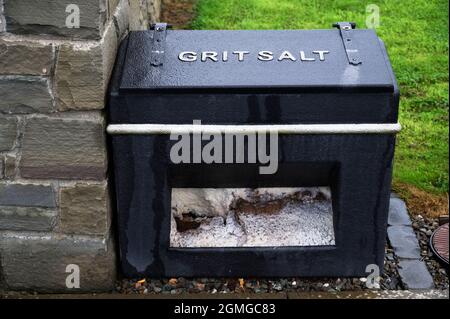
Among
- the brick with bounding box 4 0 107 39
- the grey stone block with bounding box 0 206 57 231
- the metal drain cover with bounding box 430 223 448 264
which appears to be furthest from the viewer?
the metal drain cover with bounding box 430 223 448 264

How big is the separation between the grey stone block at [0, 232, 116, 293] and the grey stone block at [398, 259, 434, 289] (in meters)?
1.48

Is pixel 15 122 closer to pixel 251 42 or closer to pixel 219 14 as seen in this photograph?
pixel 251 42

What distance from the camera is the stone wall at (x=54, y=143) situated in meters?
3.04

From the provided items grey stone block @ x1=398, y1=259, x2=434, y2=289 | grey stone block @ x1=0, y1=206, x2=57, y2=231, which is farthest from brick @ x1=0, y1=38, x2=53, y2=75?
grey stone block @ x1=398, y1=259, x2=434, y2=289

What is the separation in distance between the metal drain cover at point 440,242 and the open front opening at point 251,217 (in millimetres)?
642

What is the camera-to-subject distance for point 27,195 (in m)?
3.30

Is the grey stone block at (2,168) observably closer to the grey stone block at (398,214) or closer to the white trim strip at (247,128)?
the white trim strip at (247,128)

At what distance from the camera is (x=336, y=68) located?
3328 millimetres

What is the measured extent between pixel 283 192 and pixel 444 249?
96 centimetres

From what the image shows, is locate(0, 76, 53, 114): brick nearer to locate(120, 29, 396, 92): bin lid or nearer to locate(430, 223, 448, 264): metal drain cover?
locate(120, 29, 396, 92): bin lid

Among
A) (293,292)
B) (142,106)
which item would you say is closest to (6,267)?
(142,106)

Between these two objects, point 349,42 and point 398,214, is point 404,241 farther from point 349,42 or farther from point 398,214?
point 349,42

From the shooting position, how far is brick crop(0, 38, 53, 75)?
3045 mm

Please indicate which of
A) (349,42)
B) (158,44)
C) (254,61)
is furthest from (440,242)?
(158,44)
